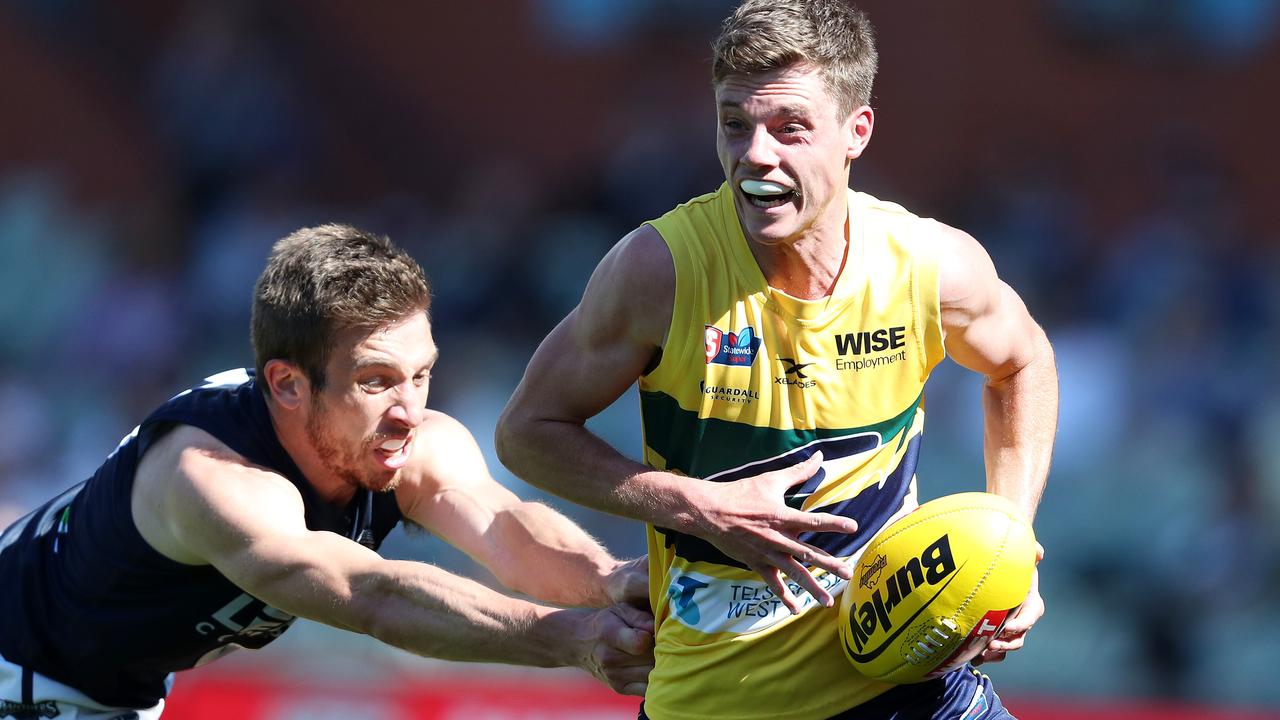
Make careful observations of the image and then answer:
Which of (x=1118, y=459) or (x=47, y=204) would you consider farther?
(x=47, y=204)

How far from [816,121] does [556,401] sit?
1031 mm

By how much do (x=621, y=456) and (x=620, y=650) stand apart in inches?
22.8

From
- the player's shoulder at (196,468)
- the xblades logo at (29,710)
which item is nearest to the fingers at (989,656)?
the player's shoulder at (196,468)

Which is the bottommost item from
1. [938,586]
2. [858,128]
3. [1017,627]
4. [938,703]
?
[938,703]

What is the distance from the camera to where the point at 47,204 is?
502 inches

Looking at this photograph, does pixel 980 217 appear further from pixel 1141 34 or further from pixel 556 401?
pixel 556 401

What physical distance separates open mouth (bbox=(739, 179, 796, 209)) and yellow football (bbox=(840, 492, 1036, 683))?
917mm

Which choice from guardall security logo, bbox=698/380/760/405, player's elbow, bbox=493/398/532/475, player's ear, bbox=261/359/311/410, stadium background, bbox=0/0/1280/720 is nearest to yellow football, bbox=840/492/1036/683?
guardall security logo, bbox=698/380/760/405

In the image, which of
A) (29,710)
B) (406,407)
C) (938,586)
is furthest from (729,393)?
(29,710)

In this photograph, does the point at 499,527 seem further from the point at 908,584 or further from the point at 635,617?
the point at 908,584

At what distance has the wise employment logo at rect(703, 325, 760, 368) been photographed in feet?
13.8

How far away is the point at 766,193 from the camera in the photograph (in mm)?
4105

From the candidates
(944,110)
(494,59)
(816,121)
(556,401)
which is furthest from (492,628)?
(494,59)

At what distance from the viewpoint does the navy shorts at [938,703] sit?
4.40 metres
